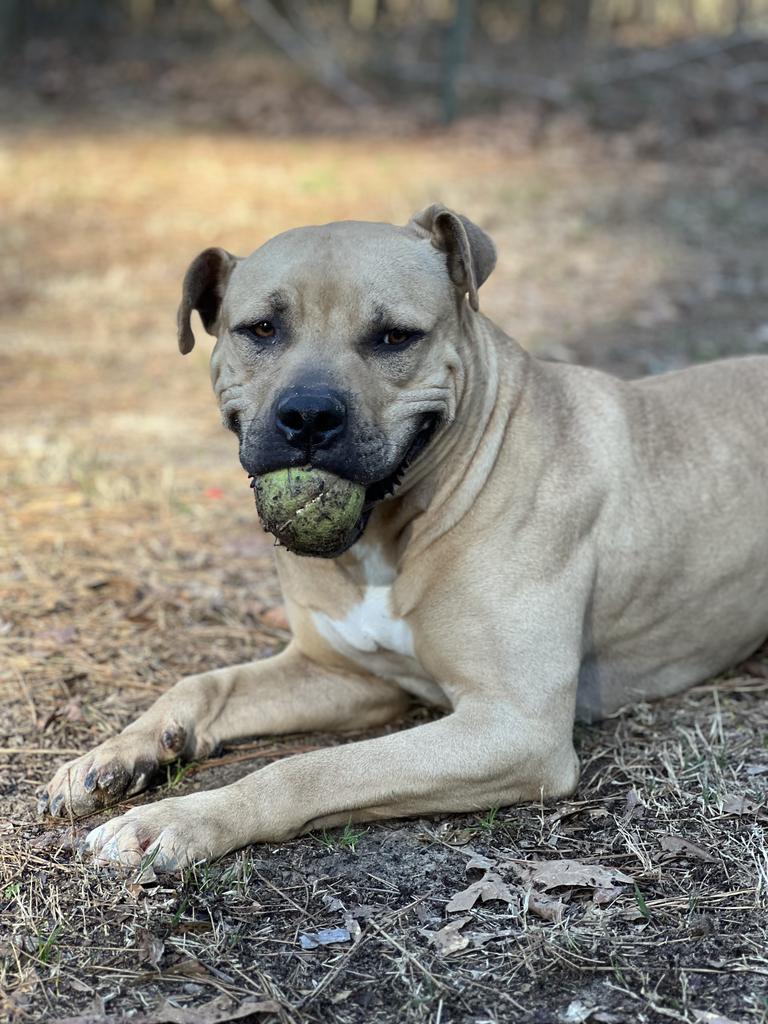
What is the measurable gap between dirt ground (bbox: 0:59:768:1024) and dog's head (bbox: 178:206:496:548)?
2.34ft

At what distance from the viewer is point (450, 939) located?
10.2ft

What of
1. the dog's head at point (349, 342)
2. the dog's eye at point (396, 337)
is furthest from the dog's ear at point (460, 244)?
the dog's eye at point (396, 337)

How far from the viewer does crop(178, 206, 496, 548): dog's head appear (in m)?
3.57

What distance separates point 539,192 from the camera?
12.0 metres

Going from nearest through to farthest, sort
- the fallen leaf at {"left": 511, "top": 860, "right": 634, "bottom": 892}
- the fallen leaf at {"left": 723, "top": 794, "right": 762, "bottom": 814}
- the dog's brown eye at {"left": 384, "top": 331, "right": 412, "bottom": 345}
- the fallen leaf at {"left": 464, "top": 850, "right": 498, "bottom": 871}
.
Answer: the fallen leaf at {"left": 511, "top": 860, "right": 634, "bottom": 892} → the fallen leaf at {"left": 464, "top": 850, "right": 498, "bottom": 871} → the fallen leaf at {"left": 723, "top": 794, "right": 762, "bottom": 814} → the dog's brown eye at {"left": 384, "top": 331, "right": 412, "bottom": 345}

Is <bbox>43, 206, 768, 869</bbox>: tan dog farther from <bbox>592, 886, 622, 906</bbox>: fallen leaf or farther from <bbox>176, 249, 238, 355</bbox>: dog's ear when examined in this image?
<bbox>592, 886, 622, 906</bbox>: fallen leaf

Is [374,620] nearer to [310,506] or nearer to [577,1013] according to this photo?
[310,506]

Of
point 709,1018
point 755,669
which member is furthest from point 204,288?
point 709,1018

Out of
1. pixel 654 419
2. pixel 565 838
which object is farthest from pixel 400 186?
pixel 565 838

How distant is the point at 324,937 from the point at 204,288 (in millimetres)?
2140

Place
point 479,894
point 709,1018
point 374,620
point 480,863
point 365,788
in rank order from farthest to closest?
point 374,620
point 365,788
point 480,863
point 479,894
point 709,1018

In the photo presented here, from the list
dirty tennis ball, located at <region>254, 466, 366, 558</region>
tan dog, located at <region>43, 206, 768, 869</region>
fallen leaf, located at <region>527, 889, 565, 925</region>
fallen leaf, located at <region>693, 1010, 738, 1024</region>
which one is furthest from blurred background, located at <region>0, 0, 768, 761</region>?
fallen leaf, located at <region>693, 1010, 738, 1024</region>

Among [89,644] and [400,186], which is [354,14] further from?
[89,644]

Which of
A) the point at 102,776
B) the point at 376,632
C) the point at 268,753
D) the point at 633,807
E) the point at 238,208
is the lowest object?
the point at 633,807
